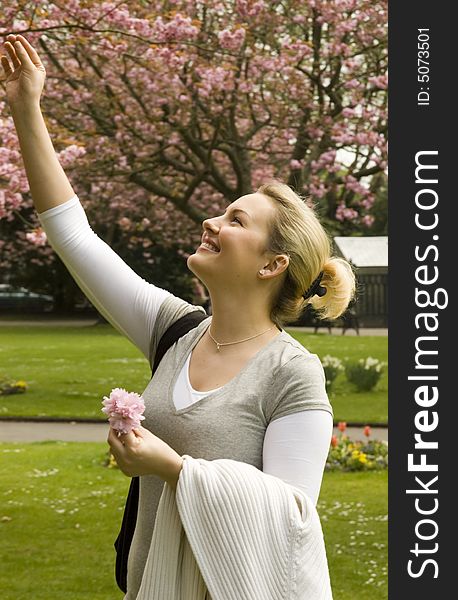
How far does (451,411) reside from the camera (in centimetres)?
468

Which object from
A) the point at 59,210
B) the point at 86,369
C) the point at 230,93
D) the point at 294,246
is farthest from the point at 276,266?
the point at 86,369

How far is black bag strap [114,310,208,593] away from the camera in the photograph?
214 centimetres

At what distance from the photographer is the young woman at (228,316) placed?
1905 mm

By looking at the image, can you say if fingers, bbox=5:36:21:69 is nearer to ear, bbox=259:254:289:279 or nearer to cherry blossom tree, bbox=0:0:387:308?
ear, bbox=259:254:289:279

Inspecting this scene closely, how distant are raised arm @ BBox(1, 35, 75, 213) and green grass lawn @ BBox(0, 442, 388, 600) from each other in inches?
147

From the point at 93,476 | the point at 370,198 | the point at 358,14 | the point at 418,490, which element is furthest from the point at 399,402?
the point at 370,198

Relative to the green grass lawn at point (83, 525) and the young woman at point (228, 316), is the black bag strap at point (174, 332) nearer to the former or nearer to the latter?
the young woman at point (228, 316)

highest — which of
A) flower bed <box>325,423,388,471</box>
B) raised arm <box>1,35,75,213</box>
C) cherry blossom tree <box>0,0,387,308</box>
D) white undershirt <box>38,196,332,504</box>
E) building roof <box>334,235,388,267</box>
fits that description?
cherry blossom tree <box>0,0,387,308</box>

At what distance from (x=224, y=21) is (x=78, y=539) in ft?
17.8

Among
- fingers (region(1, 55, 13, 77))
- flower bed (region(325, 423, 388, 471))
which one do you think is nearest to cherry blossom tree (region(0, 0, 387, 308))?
flower bed (region(325, 423, 388, 471))

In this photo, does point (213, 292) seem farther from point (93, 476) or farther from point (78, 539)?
point (93, 476)

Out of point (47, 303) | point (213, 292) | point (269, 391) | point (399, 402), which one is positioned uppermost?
point (213, 292)

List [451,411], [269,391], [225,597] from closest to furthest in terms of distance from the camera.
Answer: [225,597] → [269,391] → [451,411]

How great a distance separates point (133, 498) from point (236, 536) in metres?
0.42
